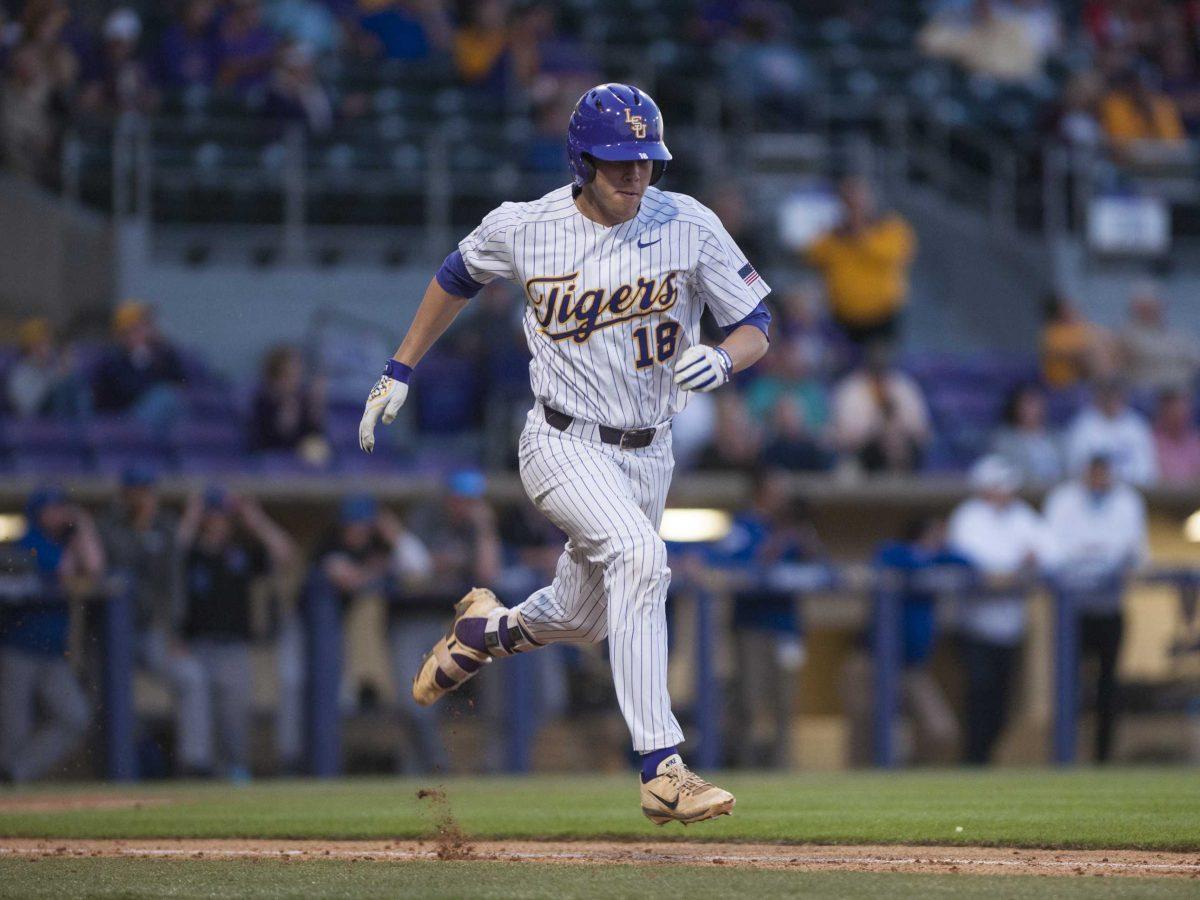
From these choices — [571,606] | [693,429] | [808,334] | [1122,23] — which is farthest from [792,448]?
[1122,23]

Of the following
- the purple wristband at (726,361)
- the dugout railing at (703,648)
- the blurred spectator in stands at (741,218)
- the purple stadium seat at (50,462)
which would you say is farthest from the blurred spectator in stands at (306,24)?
the purple wristband at (726,361)

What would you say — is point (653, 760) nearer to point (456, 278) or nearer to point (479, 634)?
point (479, 634)

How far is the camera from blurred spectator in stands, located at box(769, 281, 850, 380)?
12680 millimetres

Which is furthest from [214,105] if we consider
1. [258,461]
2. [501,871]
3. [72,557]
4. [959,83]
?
[501,871]

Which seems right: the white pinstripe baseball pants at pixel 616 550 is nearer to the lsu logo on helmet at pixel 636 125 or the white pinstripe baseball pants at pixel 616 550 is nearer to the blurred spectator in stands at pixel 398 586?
the lsu logo on helmet at pixel 636 125

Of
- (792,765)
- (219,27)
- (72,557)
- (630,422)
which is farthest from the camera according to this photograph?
(219,27)

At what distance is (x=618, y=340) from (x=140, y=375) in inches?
262

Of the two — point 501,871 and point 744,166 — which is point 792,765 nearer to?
point 744,166

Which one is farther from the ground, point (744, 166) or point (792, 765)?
point (744, 166)

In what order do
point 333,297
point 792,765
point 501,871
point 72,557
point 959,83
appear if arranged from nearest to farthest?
point 501,871, point 72,557, point 792,765, point 333,297, point 959,83

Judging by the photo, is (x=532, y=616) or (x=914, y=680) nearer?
(x=532, y=616)

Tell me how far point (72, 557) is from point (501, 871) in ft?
19.7

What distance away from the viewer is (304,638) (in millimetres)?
10711

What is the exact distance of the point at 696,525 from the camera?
461 inches
